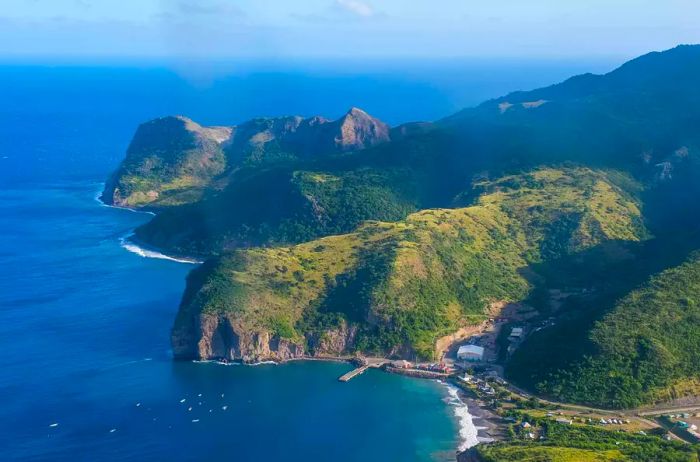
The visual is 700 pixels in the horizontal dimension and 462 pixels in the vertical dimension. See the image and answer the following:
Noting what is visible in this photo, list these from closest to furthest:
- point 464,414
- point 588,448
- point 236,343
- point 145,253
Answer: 1. point 588,448
2. point 464,414
3. point 236,343
4. point 145,253

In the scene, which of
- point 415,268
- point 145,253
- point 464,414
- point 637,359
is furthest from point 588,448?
point 145,253

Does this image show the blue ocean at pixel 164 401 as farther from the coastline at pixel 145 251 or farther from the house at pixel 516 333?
the coastline at pixel 145 251

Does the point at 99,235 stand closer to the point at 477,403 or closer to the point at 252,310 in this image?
the point at 252,310

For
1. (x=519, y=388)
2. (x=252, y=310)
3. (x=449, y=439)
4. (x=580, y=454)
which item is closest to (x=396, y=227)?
(x=252, y=310)

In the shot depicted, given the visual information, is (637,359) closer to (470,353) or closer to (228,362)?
(470,353)

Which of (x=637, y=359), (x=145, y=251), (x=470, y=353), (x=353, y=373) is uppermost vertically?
(x=145, y=251)
